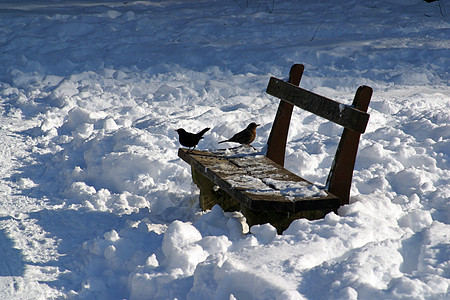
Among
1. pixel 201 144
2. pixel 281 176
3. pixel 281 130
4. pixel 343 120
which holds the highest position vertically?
pixel 343 120

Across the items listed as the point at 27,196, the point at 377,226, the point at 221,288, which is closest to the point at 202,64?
the point at 27,196

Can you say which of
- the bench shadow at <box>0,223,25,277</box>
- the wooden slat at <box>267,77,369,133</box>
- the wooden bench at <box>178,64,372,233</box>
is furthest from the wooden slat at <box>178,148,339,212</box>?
the bench shadow at <box>0,223,25,277</box>

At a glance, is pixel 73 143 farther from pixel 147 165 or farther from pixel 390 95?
pixel 390 95

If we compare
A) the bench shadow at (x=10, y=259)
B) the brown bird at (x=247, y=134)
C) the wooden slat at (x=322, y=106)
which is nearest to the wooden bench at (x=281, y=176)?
the wooden slat at (x=322, y=106)

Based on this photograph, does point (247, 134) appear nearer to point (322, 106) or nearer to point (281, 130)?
point (281, 130)

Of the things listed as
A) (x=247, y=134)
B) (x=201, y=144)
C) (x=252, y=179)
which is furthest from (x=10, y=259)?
(x=201, y=144)

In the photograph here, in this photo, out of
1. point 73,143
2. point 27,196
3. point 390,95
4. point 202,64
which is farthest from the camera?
point 202,64

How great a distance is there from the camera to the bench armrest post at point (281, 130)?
4.70m

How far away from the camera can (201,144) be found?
5.92m

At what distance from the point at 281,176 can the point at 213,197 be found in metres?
0.71

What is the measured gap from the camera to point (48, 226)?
14.2 feet

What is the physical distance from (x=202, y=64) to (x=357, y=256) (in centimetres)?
635

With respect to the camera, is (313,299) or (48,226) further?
(48,226)

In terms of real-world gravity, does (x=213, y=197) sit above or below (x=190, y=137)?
below
